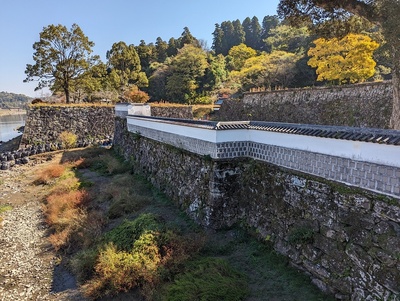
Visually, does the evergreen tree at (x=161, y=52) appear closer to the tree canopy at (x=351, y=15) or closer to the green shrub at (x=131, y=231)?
the tree canopy at (x=351, y=15)

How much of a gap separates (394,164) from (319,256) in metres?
2.27

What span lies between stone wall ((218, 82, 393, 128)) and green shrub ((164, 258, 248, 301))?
38.6 feet

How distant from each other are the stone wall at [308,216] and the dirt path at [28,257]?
4003 millimetres

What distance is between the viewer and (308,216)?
5910 millimetres

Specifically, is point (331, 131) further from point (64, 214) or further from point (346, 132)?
point (64, 214)

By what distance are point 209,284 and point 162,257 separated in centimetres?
169

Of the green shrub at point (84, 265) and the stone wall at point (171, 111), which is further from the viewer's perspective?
the stone wall at point (171, 111)

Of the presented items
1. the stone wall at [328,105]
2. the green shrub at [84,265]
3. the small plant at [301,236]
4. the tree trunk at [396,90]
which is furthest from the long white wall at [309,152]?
the stone wall at [328,105]

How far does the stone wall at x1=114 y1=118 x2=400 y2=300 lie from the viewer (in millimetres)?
4473

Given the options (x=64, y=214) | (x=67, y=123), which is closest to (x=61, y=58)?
(x=67, y=123)

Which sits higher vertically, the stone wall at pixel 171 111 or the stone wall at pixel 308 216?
the stone wall at pixel 171 111

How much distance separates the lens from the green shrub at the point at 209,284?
529 cm

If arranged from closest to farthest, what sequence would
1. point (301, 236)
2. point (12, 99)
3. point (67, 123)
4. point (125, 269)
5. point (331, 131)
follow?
1. point (331, 131)
2. point (301, 236)
3. point (125, 269)
4. point (67, 123)
5. point (12, 99)

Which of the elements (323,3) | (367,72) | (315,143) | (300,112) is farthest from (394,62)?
(367,72)
